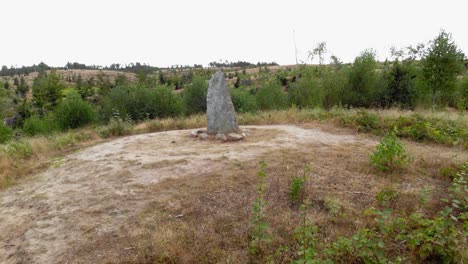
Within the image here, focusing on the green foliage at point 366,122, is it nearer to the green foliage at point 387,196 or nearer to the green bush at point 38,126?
the green foliage at point 387,196

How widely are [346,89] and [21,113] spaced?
125 feet

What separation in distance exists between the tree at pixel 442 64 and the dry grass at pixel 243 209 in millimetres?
12222

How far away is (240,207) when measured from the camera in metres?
3.31

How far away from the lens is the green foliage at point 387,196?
319cm

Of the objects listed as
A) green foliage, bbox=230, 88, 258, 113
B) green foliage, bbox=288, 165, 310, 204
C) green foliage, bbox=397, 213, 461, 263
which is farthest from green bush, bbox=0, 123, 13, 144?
green foliage, bbox=397, 213, 461, 263

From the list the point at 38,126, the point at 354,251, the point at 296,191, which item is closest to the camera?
the point at 354,251

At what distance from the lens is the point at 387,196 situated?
10.6ft

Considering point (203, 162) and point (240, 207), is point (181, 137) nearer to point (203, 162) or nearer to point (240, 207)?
point (203, 162)

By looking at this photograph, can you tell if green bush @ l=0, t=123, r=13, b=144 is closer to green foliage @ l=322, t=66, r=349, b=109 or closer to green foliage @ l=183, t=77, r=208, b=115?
green foliage @ l=183, t=77, r=208, b=115

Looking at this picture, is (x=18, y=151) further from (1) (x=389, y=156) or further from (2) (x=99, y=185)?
(1) (x=389, y=156)

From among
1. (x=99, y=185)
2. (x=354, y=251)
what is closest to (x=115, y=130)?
(x=99, y=185)

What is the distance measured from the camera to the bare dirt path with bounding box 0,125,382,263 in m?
2.98

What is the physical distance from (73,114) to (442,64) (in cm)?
2645

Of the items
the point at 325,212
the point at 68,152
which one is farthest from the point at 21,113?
the point at 325,212
